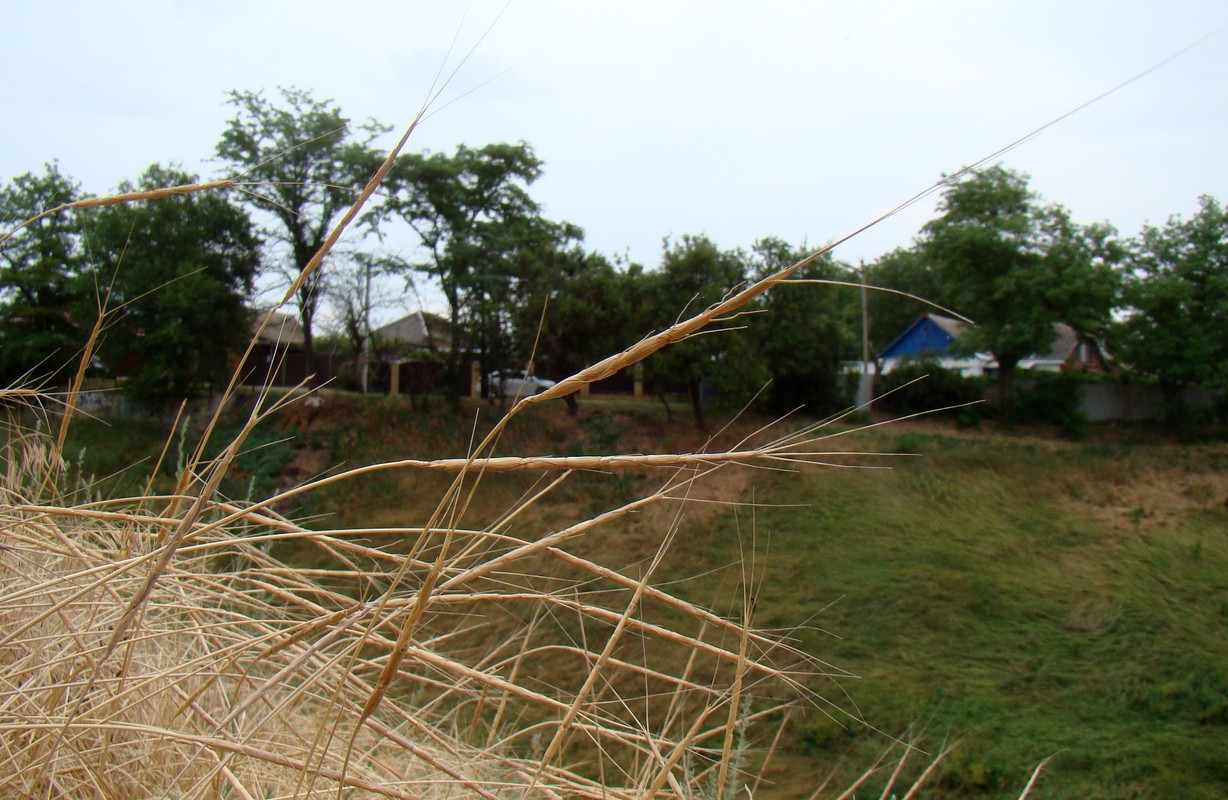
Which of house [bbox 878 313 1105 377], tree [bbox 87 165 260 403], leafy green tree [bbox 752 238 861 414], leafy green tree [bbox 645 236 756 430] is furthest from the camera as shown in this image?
house [bbox 878 313 1105 377]

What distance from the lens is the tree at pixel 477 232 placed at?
16516 mm

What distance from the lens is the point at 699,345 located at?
1584 cm

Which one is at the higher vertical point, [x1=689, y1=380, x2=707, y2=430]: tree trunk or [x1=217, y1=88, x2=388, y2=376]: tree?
[x1=217, y1=88, x2=388, y2=376]: tree

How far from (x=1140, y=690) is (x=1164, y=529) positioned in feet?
17.3

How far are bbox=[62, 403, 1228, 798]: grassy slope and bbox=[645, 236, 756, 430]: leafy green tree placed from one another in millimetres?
1132

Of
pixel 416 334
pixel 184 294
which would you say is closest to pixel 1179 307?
pixel 416 334

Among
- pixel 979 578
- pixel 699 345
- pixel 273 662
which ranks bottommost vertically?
pixel 979 578

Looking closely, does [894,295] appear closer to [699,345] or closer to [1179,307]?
[1179,307]

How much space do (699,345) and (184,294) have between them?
8.48m

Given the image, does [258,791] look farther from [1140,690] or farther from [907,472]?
[907,472]

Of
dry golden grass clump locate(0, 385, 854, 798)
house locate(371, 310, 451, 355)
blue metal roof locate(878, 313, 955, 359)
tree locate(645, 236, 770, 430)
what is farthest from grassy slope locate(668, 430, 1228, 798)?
blue metal roof locate(878, 313, 955, 359)

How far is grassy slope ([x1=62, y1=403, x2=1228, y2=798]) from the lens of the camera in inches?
293

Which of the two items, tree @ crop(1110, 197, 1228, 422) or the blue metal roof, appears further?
the blue metal roof

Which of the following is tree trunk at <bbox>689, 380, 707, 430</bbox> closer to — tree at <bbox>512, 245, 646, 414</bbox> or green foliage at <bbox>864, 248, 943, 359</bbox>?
tree at <bbox>512, 245, 646, 414</bbox>
